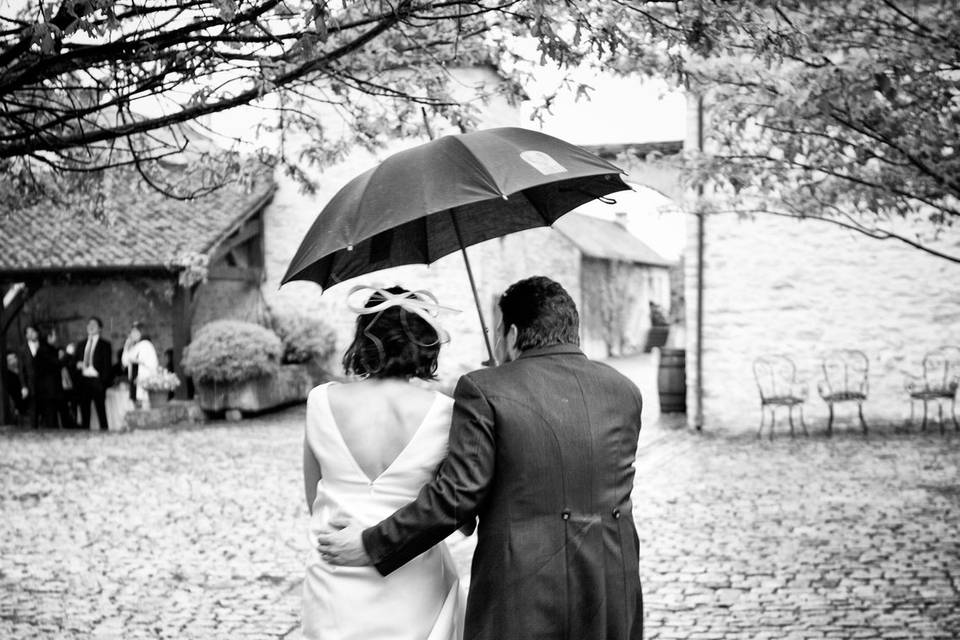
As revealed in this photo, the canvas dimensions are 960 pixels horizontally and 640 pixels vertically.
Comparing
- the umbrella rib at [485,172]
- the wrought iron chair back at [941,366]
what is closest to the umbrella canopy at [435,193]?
the umbrella rib at [485,172]

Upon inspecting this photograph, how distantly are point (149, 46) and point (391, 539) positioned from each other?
278cm

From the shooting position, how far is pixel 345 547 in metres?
2.49

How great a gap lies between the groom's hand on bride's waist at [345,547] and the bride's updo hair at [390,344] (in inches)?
16.6

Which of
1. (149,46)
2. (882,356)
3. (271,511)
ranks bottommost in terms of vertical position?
(271,511)

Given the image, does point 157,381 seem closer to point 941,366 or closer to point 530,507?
point 941,366

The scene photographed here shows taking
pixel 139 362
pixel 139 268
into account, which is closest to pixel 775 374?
pixel 139 362

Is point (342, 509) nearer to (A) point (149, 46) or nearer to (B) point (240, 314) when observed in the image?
(A) point (149, 46)

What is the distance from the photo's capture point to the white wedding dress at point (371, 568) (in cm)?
251

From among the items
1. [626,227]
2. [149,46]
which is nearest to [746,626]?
[149,46]

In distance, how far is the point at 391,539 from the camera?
7.93 ft

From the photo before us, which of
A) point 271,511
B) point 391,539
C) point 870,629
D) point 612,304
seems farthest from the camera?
point 612,304

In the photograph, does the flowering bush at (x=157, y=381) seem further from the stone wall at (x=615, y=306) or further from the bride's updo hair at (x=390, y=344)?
the bride's updo hair at (x=390, y=344)

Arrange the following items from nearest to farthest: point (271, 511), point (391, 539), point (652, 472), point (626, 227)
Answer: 1. point (391, 539)
2. point (271, 511)
3. point (652, 472)
4. point (626, 227)

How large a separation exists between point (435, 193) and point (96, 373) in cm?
1507
